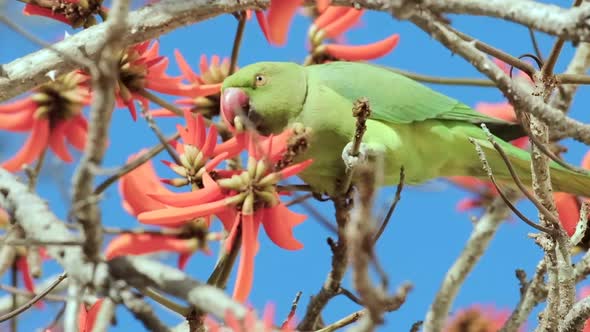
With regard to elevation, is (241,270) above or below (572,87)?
below

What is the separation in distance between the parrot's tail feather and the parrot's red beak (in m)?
0.72

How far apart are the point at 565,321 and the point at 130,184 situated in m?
1.01

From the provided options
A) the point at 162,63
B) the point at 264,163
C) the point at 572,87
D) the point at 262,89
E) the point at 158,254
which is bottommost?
the point at 264,163

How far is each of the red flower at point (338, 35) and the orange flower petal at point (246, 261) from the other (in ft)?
2.37

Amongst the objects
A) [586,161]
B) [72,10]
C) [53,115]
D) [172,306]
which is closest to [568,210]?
[586,161]

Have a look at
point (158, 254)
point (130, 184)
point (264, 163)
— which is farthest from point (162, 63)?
point (158, 254)

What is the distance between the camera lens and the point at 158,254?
7.88 ft

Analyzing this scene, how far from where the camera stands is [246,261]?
156 cm

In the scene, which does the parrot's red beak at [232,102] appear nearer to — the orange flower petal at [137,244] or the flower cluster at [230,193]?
the flower cluster at [230,193]

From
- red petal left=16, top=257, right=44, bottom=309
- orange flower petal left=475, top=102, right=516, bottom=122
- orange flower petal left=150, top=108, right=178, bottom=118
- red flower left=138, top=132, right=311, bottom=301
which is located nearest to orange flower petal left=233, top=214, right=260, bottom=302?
red flower left=138, top=132, right=311, bottom=301

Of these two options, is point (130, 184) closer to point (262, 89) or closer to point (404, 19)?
point (262, 89)

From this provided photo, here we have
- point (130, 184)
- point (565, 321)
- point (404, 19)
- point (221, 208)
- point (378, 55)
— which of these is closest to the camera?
point (404, 19)

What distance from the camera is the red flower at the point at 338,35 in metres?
2.15

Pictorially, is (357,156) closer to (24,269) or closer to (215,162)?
(215,162)
